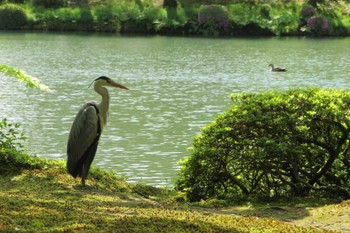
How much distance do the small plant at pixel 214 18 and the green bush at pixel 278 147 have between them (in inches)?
1704

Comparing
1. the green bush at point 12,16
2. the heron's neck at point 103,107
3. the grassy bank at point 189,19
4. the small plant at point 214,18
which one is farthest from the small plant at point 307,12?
the heron's neck at point 103,107

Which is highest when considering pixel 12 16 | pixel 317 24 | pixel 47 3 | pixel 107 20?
pixel 47 3

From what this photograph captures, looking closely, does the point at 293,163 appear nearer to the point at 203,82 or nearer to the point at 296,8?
the point at 203,82

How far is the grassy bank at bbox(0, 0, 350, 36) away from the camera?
2119 inches

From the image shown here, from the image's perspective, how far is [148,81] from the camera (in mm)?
29578

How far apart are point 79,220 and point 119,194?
346cm

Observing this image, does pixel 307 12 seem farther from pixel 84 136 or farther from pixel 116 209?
pixel 116 209

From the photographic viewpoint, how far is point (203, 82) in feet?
97.3

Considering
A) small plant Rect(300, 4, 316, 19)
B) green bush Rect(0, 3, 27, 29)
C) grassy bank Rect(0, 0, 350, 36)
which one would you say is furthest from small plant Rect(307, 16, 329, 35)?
green bush Rect(0, 3, 27, 29)

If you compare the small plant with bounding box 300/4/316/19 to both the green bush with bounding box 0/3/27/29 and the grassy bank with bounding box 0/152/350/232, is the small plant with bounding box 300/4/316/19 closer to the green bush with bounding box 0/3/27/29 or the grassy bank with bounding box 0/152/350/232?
the green bush with bounding box 0/3/27/29

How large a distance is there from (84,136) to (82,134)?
4cm

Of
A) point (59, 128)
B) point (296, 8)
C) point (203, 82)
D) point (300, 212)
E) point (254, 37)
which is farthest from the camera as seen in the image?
point (296, 8)

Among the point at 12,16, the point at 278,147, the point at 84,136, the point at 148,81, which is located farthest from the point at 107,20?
the point at 278,147

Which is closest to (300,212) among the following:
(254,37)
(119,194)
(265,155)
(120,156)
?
(265,155)
